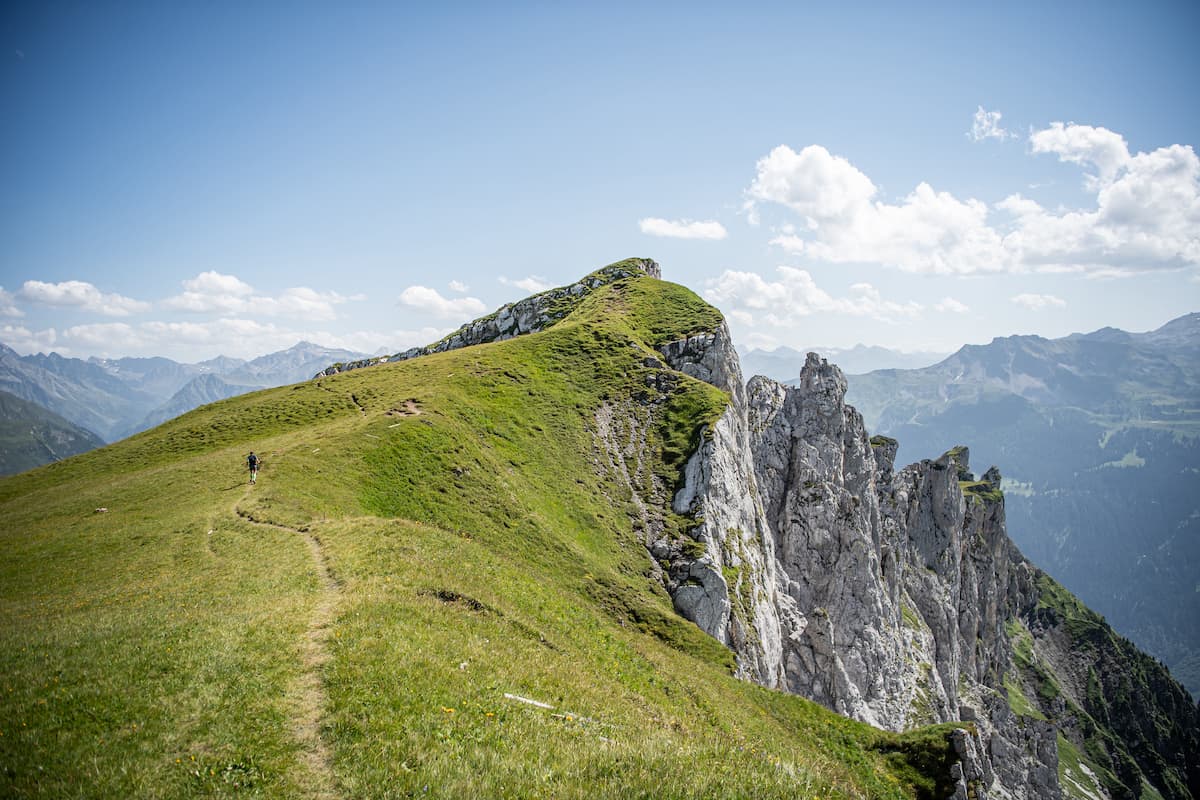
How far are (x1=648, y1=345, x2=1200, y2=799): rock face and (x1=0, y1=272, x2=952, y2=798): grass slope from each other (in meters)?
11.5

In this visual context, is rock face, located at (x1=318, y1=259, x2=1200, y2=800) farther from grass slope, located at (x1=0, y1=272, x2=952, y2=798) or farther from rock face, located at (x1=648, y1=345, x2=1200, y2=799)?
grass slope, located at (x1=0, y1=272, x2=952, y2=798)

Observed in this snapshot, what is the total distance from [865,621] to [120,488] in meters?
94.6

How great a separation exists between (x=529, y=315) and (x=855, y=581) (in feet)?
283

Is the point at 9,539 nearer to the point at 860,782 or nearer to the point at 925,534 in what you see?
the point at 860,782

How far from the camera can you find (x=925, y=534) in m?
137

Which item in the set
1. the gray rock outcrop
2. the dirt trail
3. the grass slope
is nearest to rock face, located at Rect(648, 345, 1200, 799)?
the gray rock outcrop

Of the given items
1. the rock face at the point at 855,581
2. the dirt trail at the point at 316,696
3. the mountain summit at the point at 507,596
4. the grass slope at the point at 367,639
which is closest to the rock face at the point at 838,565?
the rock face at the point at 855,581

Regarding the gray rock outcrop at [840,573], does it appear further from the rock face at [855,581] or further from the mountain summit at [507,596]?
the mountain summit at [507,596]

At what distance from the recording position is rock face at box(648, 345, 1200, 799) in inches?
2431

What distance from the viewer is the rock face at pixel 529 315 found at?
414 ft

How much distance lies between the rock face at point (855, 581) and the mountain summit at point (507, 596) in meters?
0.54

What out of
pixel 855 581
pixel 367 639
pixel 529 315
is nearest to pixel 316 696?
pixel 367 639

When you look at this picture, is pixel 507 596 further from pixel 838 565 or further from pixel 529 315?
pixel 529 315

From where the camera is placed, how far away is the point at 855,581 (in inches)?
3408
